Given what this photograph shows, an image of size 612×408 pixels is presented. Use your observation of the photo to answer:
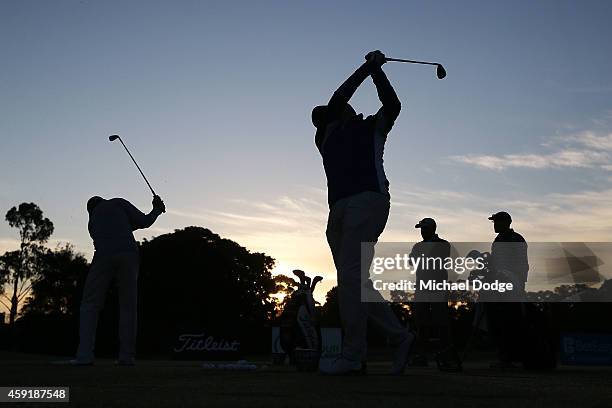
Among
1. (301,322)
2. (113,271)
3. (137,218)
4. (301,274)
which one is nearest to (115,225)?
(137,218)

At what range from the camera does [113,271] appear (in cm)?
1009

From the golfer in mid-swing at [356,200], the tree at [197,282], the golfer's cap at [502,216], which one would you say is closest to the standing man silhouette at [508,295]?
the golfer's cap at [502,216]

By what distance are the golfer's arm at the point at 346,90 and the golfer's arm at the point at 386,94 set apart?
10 centimetres

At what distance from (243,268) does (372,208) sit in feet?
189

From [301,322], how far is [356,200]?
2981 mm

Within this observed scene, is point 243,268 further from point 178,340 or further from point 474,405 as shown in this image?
point 474,405

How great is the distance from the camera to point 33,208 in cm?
6462

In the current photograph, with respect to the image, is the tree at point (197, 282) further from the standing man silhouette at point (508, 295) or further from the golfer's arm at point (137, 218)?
the standing man silhouette at point (508, 295)

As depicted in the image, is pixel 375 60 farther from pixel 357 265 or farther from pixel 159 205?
pixel 159 205

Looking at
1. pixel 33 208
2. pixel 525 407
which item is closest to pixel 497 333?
pixel 525 407

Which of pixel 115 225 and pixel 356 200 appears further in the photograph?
pixel 115 225

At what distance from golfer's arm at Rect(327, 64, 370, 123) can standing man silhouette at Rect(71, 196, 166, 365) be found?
4.58m

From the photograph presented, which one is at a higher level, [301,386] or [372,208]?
[372,208]

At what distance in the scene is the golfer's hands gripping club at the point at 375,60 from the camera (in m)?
6.50
